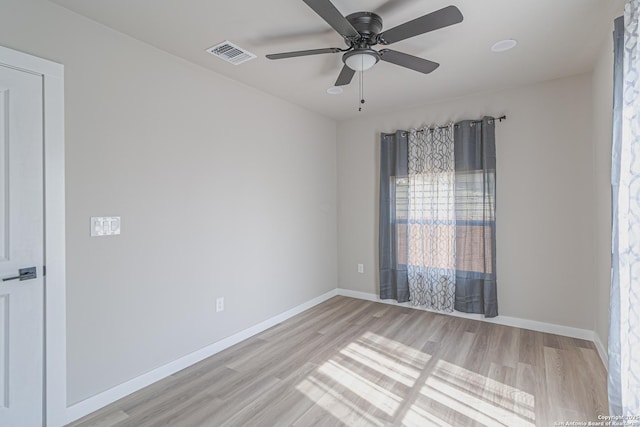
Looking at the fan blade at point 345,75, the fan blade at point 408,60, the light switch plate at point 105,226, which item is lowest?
the light switch plate at point 105,226

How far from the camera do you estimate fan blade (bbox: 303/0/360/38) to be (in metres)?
1.57

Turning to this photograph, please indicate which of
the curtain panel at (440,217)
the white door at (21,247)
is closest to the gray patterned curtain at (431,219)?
the curtain panel at (440,217)

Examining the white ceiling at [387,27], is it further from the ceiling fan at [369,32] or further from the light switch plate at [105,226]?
the light switch plate at [105,226]

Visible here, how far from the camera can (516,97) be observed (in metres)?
3.39

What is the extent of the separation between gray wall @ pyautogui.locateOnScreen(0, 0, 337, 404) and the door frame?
5 centimetres

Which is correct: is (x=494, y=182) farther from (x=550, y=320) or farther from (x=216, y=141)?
(x=216, y=141)

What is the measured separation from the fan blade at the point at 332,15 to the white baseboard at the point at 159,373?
2.74 m

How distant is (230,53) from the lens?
2545mm

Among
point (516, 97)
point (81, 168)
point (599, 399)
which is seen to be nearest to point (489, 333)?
point (599, 399)

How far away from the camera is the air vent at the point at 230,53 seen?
2439 mm

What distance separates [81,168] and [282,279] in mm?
2275

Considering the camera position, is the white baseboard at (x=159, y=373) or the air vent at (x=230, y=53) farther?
the air vent at (x=230, y=53)

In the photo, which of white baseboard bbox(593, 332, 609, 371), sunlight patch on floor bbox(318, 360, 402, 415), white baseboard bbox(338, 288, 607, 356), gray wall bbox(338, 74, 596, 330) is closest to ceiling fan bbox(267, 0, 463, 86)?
gray wall bbox(338, 74, 596, 330)

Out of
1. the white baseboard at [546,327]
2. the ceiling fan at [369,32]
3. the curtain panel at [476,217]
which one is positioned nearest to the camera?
the ceiling fan at [369,32]
